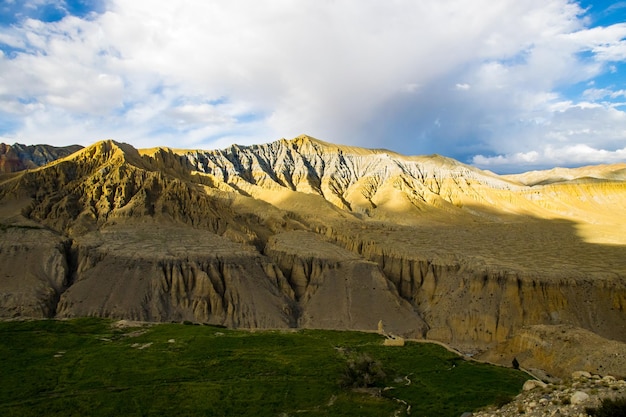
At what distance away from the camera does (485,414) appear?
70.3ft

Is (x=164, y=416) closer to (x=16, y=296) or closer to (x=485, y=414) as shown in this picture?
(x=485, y=414)

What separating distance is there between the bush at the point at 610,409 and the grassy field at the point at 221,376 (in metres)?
7.60

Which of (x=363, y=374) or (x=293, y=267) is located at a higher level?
(x=293, y=267)

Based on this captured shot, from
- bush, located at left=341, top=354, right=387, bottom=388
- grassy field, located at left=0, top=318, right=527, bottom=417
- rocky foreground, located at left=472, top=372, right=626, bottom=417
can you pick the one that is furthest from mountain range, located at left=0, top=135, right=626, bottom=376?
rocky foreground, located at left=472, top=372, right=626, bottom=417

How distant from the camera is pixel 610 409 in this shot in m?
16.4

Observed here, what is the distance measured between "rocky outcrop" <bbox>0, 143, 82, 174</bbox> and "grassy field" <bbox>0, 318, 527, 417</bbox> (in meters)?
139

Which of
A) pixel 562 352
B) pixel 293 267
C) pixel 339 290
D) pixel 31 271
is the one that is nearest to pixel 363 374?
pixel 562 352

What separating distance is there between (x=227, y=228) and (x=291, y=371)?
66738 mm

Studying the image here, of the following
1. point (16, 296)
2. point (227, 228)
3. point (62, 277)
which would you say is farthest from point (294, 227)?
point (16, 296)

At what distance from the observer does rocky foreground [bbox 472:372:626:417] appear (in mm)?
17906

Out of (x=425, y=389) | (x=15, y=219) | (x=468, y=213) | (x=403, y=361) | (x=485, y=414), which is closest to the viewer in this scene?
(x=485, y=414)

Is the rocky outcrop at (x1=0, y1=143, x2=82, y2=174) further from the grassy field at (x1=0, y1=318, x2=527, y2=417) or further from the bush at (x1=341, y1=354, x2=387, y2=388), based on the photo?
the bush at (x1=341, y1=354, x2=387, y2=388)

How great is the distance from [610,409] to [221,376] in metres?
27.4

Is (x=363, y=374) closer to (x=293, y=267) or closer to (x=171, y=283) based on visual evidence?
(x=171, y=283)
